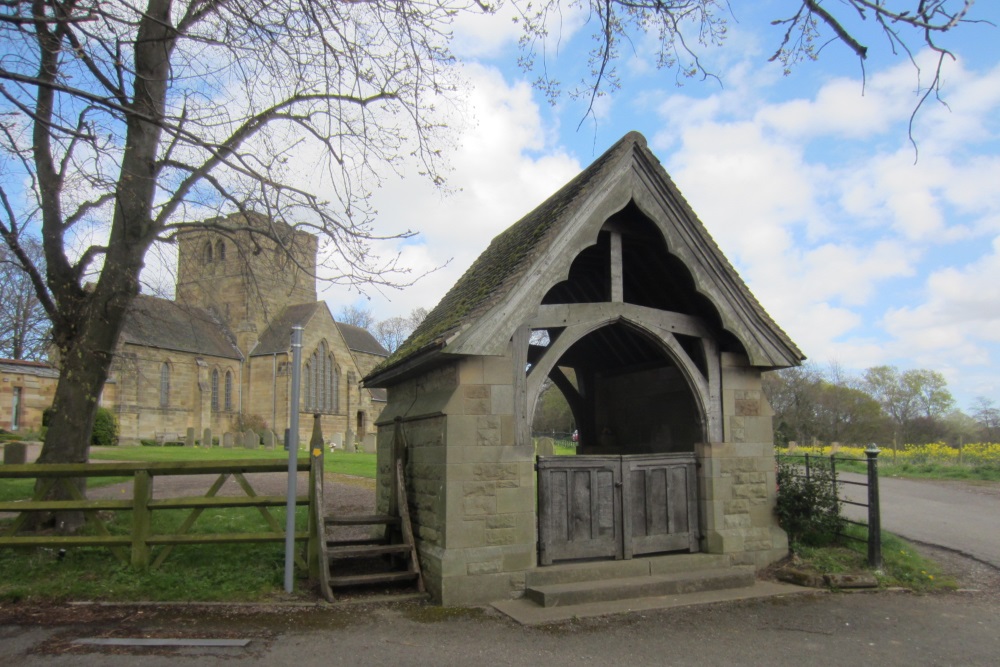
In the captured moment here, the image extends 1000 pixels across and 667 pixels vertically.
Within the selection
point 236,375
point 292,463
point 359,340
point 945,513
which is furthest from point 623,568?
point 359,340

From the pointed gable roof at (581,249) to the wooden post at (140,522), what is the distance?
3206 millimetres

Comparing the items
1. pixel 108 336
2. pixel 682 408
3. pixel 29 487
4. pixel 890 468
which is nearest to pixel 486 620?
pixel 682 408

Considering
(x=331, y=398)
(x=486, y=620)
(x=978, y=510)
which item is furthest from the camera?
(x=331, y=398)

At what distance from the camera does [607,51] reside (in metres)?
5.31

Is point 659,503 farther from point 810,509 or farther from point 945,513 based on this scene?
point 945,513

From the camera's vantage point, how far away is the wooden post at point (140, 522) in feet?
27.0

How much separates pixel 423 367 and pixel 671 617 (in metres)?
4.01

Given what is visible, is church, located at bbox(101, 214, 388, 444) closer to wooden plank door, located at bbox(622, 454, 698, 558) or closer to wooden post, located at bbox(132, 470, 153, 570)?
wooden post, located at bbox(132, 470, 153, 570)

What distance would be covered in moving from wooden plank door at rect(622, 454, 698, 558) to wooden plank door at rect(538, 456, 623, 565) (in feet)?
0.54

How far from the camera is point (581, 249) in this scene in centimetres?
860

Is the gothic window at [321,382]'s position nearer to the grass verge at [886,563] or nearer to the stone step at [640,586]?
the grass verge at [886,563]

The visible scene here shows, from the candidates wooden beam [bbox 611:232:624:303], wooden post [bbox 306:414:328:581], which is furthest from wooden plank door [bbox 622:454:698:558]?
wooden post [bbox 306:414:328:581]

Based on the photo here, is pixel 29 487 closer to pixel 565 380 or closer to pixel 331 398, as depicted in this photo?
pixel 565 380

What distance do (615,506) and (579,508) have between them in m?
0.48
